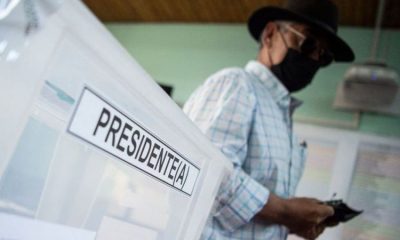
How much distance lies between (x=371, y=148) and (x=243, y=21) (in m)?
1.11

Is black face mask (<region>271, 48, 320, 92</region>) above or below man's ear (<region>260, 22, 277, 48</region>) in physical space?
below

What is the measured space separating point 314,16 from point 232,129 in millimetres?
573

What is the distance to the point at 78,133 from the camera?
10.4 inches

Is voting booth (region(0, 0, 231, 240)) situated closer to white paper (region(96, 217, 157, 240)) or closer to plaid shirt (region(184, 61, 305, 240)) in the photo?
white paper (region(96, 217, 157, 240))

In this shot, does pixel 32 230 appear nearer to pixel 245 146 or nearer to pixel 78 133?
pixel 78 133

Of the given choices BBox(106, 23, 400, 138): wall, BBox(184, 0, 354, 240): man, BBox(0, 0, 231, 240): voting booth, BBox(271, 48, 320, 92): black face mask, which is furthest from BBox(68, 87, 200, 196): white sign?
BBox(106, 23, 400, 138): wall

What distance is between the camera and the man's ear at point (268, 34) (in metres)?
1.29

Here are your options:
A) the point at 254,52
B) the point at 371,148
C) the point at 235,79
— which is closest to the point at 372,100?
the point at 371,148

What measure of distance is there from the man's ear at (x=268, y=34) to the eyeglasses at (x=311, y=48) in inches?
2.6

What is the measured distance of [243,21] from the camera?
2703 mm

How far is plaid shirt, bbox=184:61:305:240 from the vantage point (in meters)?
0.76

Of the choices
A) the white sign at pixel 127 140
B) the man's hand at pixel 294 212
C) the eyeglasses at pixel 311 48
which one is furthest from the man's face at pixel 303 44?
the white sign at pixel 127 140

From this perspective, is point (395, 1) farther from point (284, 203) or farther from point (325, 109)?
point (284, 203)

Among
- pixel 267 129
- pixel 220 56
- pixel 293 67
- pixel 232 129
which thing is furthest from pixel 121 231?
pixel 220 56
